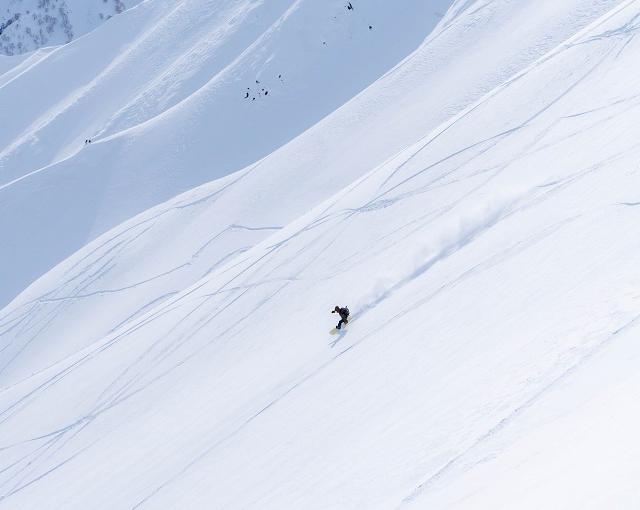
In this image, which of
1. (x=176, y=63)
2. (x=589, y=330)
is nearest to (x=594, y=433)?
(x=589, y=330)

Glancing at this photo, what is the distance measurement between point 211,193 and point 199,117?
16.5ft

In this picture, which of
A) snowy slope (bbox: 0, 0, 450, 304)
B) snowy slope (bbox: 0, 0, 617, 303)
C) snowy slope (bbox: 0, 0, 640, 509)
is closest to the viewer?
snowy slope (bbox: 0, 0, 640, 509)

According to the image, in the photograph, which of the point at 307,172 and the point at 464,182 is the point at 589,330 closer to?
the point at 464,182

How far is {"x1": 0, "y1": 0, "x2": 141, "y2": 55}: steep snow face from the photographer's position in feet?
181

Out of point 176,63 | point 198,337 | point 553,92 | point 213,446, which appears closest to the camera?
point 213,446

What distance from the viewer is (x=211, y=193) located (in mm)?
22359

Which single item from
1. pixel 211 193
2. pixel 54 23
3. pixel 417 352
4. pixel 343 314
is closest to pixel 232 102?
pixel 211 193

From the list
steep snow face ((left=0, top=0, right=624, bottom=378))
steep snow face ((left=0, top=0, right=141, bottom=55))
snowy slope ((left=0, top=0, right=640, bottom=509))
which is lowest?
snowy slope ((left=0, top=0, right=640, bottom=509))

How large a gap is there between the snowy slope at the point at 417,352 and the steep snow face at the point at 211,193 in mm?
2226

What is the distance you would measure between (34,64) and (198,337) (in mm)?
28387

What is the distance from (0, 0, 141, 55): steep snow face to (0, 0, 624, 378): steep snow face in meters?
35.0

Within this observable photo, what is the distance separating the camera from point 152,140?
2620 centimetres

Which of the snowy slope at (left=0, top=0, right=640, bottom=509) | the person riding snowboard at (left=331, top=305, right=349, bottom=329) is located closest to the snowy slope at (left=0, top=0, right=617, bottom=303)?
the snowy slope at (left=0, top=0, right=640, bottom=509)

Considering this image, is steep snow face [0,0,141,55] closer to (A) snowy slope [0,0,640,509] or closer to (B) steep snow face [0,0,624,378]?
(B) steep snow face [0,0,624,378]
